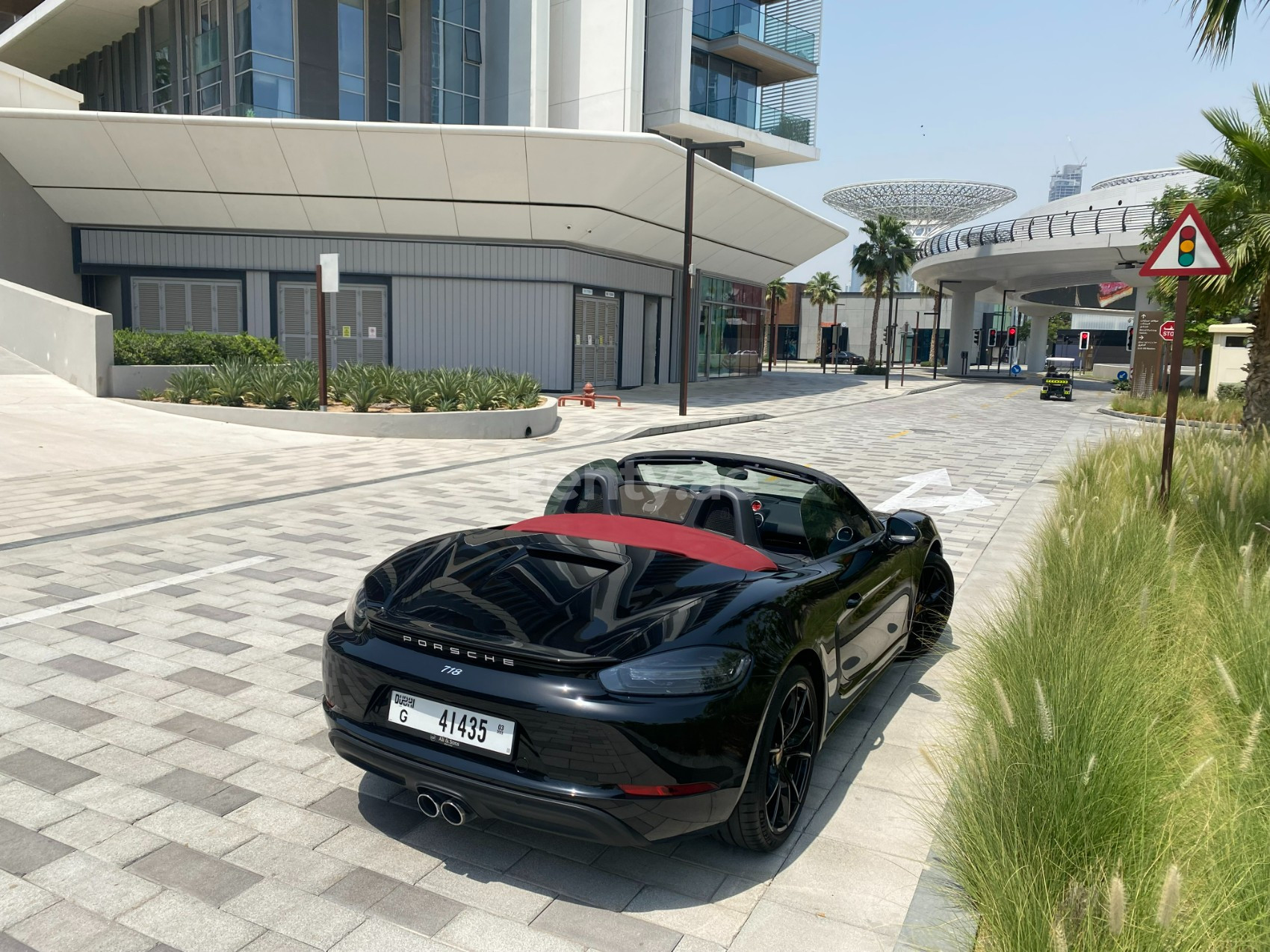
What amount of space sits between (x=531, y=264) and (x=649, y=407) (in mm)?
6084

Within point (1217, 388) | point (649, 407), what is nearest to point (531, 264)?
point (649, 407)

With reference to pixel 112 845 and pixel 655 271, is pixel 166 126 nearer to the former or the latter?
pixel 655 271

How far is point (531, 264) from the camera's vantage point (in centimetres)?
2823

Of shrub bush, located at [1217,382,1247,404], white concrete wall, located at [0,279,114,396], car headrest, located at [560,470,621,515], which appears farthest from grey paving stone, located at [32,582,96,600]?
shrub bush, located at [1217,382,1247,404]

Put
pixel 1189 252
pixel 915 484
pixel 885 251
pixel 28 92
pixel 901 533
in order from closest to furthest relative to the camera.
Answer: pixel 901 533 → pixel 1189 252 → pixel 915 484 → pixel 28 92 → pixel 885 251

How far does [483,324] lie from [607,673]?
26.5 meters

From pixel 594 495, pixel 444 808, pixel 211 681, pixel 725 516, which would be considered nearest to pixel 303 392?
pixel 211 681

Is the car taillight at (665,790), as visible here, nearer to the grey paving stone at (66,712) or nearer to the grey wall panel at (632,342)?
the grey paving stone at (66,712)

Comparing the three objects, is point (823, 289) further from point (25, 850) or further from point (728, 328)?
point (25, 850)

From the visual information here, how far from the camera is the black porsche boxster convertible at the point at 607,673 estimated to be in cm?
300

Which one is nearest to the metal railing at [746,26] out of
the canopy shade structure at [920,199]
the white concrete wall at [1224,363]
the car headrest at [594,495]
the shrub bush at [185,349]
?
the white concrete wall at [1224,363]

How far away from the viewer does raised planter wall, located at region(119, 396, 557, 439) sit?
17109mm

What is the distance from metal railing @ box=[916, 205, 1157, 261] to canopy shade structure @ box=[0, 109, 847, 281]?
94.4 feet

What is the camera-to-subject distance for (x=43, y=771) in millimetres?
4035
